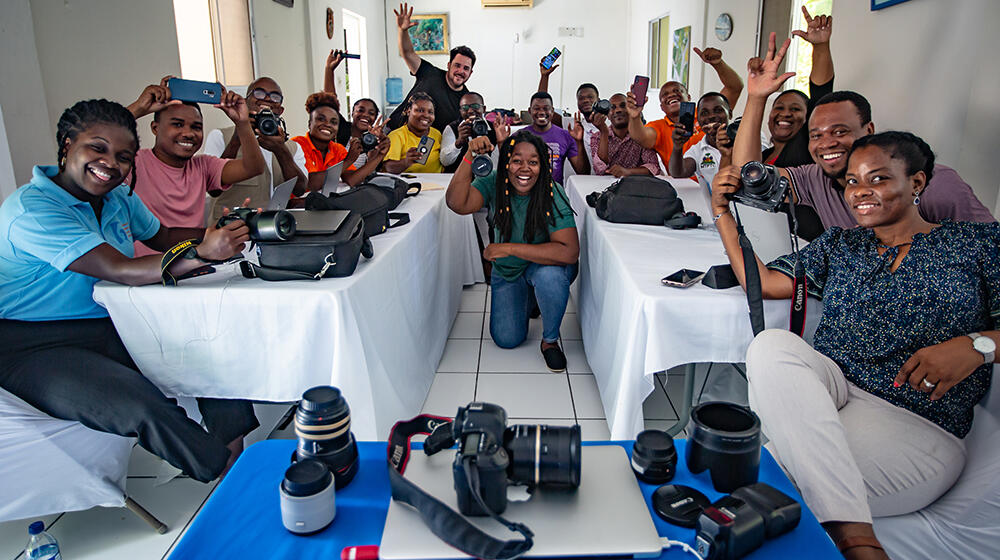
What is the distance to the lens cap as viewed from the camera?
0.78 m

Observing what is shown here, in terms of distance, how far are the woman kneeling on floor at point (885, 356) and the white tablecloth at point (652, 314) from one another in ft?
0.69

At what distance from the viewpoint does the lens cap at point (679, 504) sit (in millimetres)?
783

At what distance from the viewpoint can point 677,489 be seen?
833 mm

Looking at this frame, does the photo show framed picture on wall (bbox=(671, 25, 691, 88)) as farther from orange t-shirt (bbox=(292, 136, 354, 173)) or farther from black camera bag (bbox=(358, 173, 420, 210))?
black camera bag (bbox=(358, 173, 420, 210))

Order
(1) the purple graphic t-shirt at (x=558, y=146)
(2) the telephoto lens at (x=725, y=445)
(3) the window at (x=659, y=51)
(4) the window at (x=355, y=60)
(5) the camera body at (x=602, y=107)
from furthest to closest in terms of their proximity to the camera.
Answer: (4) the window at (x=355, y=60) < (3) the window at (x=659, y=51) < (1) the purple graphic t-shirt at (x=558, y=146) < (5) the camera body at (x=602, y=107) < (2) the telephoto lens at (x=725, y=445)

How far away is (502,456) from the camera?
726mm

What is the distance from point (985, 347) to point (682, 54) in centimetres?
603

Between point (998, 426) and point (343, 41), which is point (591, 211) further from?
Result: point (343, 41)

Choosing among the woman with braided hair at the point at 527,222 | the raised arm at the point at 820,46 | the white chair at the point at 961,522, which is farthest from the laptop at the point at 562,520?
the raised arm at the point at 820,46

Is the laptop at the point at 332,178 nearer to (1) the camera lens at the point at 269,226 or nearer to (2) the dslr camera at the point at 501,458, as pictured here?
(1) the camera lens at the point at 269,226

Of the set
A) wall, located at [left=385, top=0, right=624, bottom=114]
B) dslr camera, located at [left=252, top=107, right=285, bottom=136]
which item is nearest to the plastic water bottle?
dslr camera, located at [left=252, top=107, right=285, bottom=136]

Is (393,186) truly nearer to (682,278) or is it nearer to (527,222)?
(527,222)

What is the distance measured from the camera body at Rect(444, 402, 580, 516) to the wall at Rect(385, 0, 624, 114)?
380 inches

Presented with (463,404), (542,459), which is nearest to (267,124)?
(463,404)
